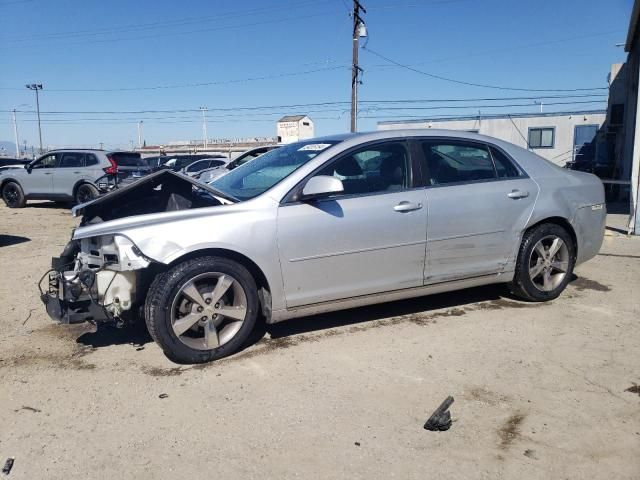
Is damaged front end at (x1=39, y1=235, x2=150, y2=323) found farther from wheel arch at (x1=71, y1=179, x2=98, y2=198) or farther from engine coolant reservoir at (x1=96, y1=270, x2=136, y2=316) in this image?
wheel arch at (x1=71, y1=179, x2=98, y2=198)

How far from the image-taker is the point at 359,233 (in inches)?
158

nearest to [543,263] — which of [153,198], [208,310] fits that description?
[208,310]

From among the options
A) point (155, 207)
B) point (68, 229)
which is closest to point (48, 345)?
point (155, 207)

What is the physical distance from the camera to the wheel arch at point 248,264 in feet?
12.0

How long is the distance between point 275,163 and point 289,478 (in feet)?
9.23

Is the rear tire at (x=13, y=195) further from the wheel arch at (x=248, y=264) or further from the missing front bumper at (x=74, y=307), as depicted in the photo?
the wheel arch at (x=248, y=264)

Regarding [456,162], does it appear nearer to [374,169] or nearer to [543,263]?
[374,169]

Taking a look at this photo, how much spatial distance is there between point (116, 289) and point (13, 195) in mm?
13481

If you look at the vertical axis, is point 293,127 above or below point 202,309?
above

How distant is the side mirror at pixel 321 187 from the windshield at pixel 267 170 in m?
0.29

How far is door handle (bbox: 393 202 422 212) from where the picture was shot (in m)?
4.17

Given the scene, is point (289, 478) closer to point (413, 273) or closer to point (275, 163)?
point (413, 273)

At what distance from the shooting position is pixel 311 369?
12.0 feet

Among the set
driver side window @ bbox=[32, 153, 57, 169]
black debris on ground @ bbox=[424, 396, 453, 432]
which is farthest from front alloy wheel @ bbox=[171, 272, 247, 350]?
driver side window @ bbox=[32, 153, 57, 169]
